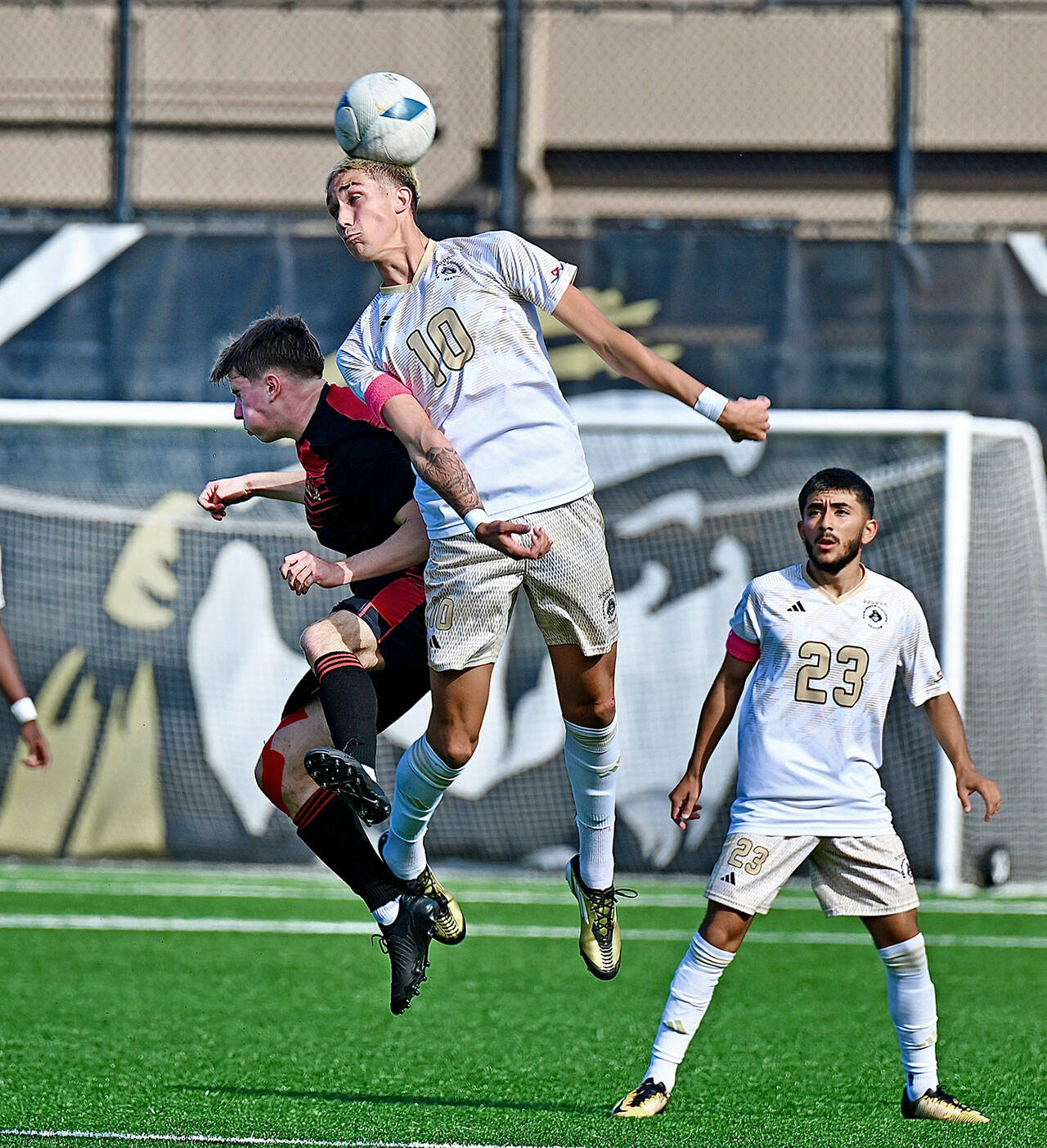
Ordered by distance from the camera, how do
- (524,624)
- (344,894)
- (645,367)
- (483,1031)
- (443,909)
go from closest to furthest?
1. (645,367)
2. (443,909)
3. (483,1031)
4. (344,894)
5. (524,624)

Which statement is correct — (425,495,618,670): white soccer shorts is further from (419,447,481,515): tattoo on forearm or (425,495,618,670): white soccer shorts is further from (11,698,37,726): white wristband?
(11,698,37,726): white wristband

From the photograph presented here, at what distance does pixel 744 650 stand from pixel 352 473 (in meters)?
1.31

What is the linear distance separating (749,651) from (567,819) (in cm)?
566

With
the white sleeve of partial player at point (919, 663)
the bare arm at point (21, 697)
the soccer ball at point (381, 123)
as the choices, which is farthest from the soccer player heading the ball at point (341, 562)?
the bare arm at point (21, 697)

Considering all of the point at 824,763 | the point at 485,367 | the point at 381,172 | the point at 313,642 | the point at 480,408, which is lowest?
the point at 824,763

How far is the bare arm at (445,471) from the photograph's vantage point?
12.7ft

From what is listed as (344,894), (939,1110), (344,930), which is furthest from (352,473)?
(344,894)

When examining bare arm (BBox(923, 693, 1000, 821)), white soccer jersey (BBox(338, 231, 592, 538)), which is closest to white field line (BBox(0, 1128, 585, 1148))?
bare arm (BBox(923, 693, 1000, 821))

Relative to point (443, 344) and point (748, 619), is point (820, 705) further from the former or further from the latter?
point (443, 344)

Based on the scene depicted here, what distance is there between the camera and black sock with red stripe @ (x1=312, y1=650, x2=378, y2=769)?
4.23m

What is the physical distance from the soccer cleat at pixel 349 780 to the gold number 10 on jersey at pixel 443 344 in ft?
3.33

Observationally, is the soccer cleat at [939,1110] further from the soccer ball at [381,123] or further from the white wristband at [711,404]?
the soccer ball at [381,123]

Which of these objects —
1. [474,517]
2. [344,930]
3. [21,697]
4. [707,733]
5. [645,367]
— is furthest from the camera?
[344,930]

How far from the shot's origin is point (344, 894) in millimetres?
10164
